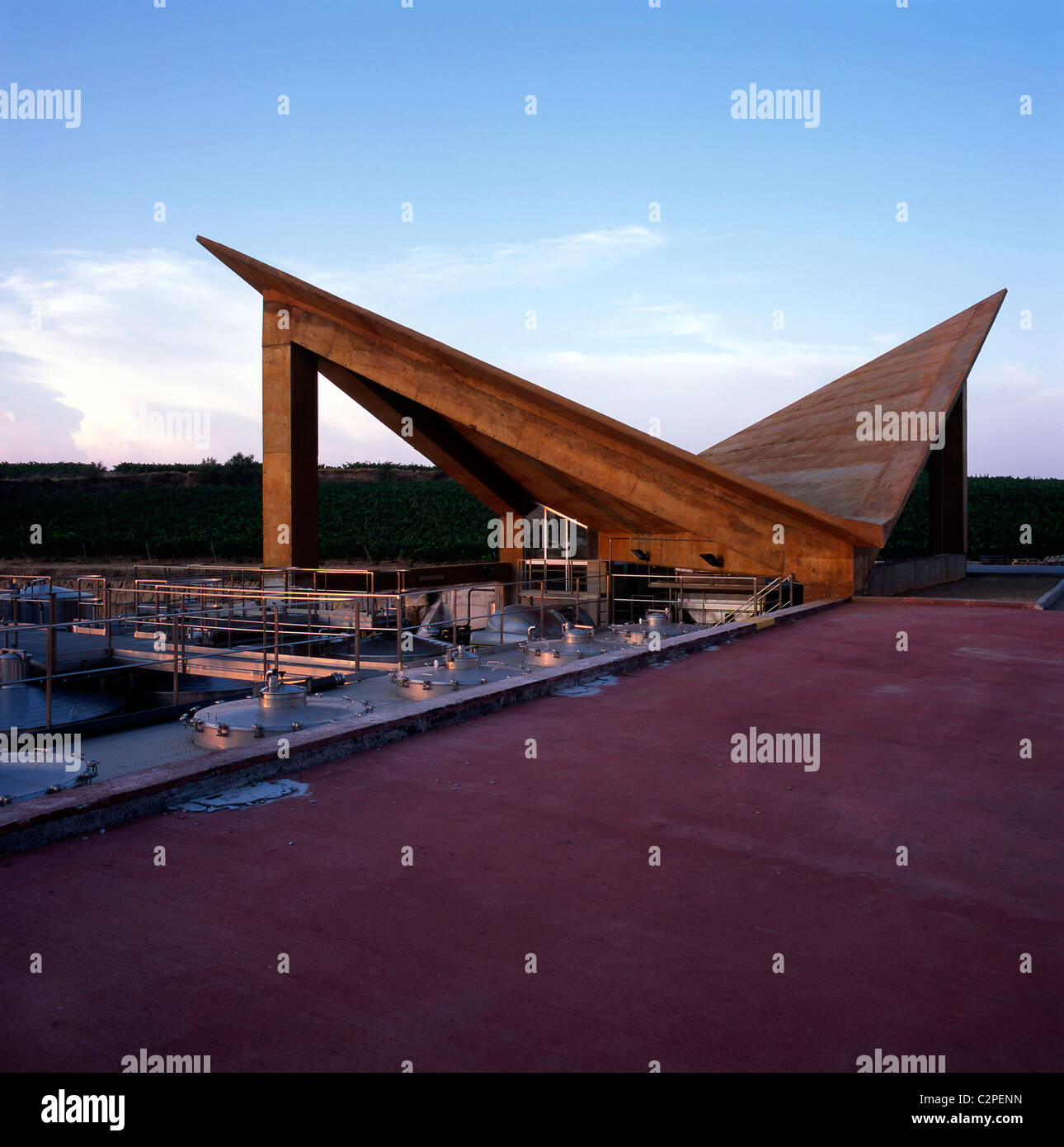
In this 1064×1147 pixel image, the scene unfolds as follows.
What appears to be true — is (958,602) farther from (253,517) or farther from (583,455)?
(253,517)

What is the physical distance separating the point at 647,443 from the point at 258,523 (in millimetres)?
56276

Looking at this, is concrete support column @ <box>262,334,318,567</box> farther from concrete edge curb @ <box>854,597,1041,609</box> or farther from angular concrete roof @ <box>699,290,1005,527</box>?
concrete edge curb @ <box>854,597,1041,609</box>

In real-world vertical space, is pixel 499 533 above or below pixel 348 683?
above

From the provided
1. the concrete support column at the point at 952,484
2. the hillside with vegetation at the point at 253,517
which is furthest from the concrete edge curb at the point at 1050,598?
the hillside with vegetation at the point at 253,517

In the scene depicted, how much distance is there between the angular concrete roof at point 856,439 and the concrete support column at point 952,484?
306cm

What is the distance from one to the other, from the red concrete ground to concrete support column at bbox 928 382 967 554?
26887 millimetres

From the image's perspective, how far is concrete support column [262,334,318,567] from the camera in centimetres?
2067

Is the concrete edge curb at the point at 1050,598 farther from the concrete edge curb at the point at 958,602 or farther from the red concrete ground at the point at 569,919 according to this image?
the red concrete ground at the point at 569,919

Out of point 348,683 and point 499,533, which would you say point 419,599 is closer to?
point 499,533

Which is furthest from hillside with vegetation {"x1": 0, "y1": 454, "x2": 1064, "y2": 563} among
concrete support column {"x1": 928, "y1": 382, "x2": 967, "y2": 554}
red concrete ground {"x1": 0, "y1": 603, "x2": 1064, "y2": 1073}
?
red concrete ground {"x1": 0, "y1": 603, "x2": 1064, "y2": 1073}

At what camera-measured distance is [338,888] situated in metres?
3.34

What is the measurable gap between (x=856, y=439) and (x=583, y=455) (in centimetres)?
943
